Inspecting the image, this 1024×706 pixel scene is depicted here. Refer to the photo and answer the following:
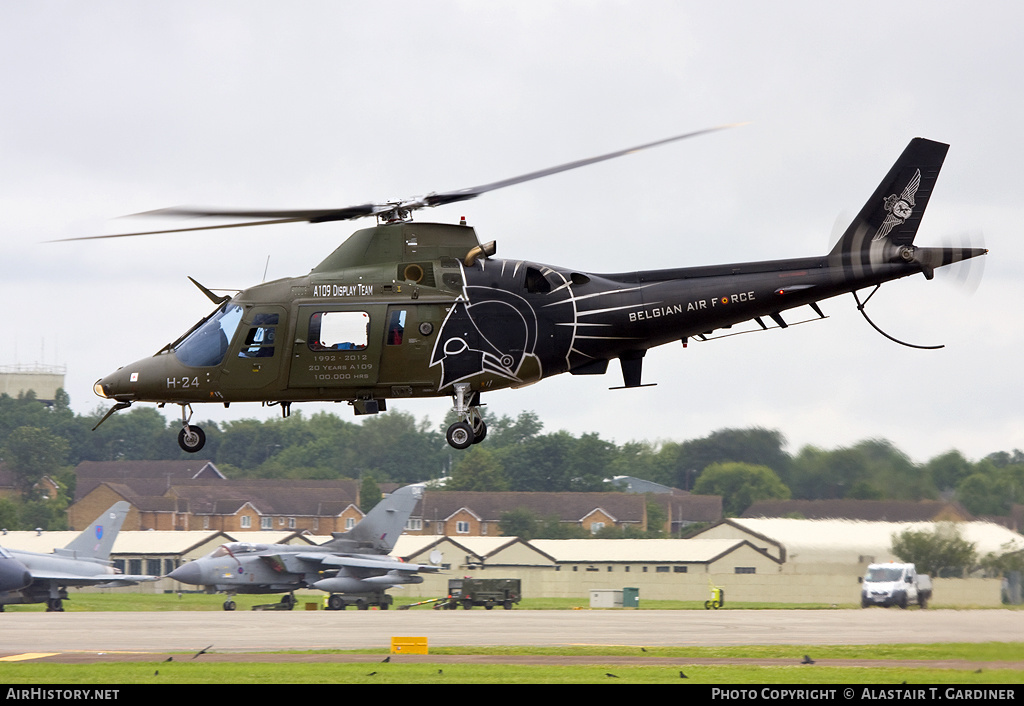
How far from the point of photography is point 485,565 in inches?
2709

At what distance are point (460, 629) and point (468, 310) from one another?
24296mm

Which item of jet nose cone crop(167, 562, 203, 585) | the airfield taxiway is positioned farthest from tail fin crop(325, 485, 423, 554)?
the airfield taxiway

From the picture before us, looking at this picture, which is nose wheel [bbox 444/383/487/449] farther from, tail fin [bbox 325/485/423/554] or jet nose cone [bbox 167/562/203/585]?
jet nose cone [bbox 167/562/203/585]

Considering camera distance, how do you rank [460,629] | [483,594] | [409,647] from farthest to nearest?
[483,594]
[460,629]
[409,647]

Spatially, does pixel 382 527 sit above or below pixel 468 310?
below

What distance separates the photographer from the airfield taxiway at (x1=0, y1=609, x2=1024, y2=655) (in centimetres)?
3641

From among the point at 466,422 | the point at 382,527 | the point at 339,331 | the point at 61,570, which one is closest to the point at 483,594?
the point at 382,527

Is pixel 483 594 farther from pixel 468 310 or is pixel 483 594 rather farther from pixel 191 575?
pixel 468 310

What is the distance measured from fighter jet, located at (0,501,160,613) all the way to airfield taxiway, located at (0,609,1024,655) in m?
2.86

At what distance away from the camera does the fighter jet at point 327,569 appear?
56.9m

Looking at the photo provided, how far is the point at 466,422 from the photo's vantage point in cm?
2003

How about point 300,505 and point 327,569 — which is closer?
point 327,569

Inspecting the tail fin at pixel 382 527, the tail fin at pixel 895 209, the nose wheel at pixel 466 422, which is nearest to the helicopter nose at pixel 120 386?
the nose wheel at pixel 466 422

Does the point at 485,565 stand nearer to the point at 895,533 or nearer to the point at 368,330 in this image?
the point at 895,533
